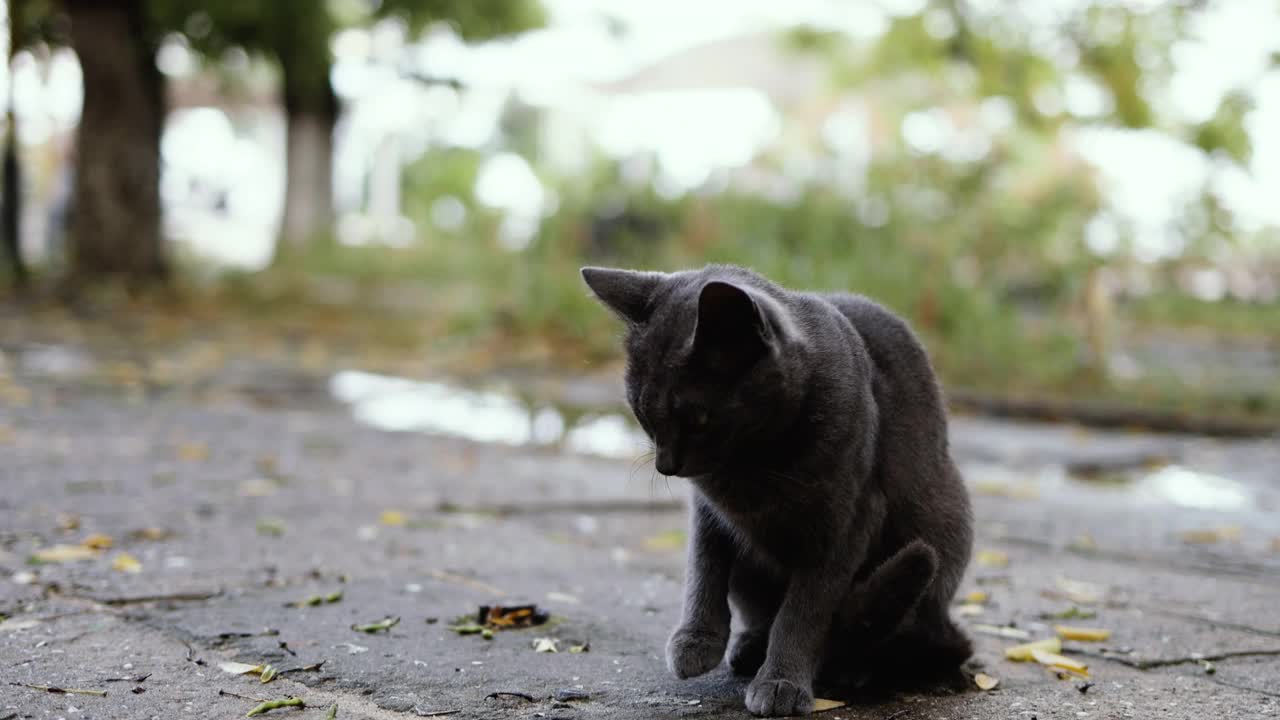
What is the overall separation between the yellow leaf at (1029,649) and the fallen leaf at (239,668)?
5.04 ft

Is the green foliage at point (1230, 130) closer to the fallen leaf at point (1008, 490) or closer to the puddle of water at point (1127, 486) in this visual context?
the puddle of water at point (1127, 486)

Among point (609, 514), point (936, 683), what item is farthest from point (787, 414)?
point (609, 514)

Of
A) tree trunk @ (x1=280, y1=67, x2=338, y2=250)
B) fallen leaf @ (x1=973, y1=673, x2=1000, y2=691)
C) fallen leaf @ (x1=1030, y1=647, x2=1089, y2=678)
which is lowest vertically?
fallen leaf @ (x1=1030, y1=647, x2=1089, y2=678)

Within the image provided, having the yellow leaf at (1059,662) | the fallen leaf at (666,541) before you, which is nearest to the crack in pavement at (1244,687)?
the yellow leaf at (1059,662)

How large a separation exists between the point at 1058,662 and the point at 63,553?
95.1 inches

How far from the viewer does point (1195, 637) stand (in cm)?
281

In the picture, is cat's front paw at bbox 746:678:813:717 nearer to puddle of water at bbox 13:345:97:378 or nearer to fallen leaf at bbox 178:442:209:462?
fallen leaf at bbox 178:442:209:462

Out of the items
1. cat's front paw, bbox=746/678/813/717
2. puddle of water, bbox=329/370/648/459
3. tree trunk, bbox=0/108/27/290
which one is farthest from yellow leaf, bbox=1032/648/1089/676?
tree trunk, bbox=0/108/27/290

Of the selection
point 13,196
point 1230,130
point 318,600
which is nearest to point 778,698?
point 318,600

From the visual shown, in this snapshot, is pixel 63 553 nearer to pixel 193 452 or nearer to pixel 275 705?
pixel 275 705

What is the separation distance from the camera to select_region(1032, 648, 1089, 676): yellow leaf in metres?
2.51

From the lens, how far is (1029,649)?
2650mm

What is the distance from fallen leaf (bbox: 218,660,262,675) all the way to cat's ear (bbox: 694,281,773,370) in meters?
1.04

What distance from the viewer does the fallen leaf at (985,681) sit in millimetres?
2377
